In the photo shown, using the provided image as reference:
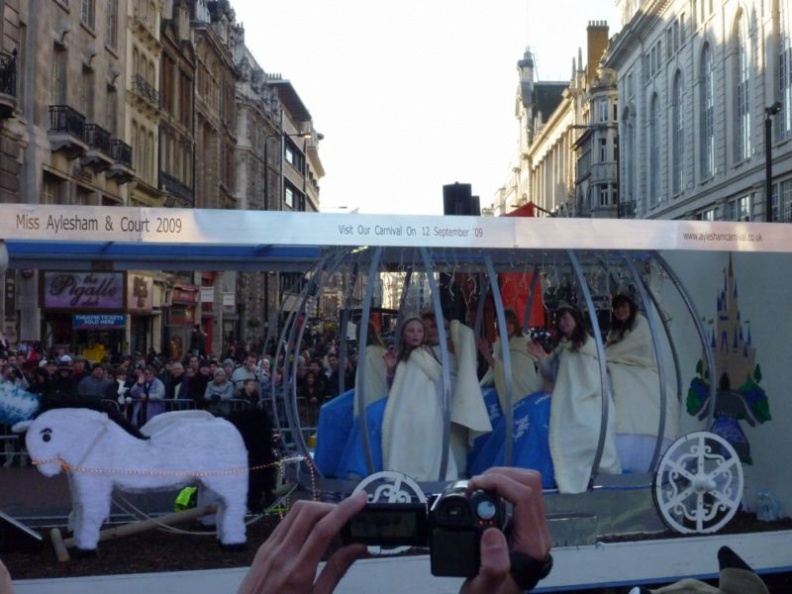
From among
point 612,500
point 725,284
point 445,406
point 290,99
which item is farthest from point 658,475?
point 290,99

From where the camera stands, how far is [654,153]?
6272 cm

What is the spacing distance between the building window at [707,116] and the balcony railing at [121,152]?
26.6 metres

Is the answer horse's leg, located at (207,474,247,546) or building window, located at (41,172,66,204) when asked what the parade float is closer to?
horse's leg, located at (207,474,247,546)

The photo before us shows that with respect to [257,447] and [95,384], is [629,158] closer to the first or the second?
[95,384]

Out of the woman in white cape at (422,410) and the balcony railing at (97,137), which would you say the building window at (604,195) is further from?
the woman in white cape at (422,410)

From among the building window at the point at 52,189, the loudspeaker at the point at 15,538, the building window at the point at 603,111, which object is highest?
the building window at the point at 603,111

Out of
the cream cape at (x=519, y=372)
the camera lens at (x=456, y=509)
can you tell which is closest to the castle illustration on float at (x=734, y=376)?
the cream cape at (x=519, y=372)

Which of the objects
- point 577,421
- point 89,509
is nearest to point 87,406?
point 89,509

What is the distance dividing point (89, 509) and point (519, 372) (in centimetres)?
389

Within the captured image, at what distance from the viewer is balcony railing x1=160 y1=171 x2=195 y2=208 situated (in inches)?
1674

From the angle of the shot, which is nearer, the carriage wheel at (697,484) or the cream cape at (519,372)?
the carriage wheel at (697,484)

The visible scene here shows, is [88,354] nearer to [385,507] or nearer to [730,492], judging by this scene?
[730,492]

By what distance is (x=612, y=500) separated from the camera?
308 inches

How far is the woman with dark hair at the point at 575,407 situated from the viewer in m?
7.92
